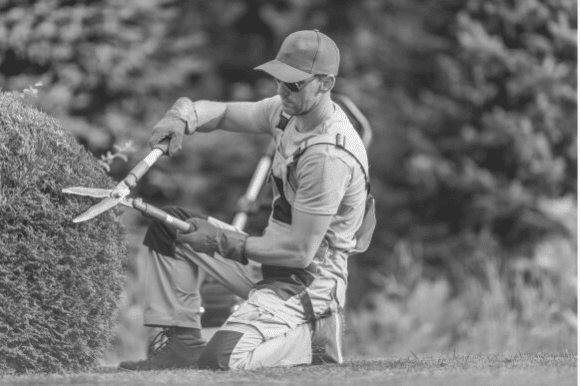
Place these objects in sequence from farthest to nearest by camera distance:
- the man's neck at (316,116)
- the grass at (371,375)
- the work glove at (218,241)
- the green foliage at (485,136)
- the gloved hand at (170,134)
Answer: the green foliage at (485,136)
the gloved hand at (170,134)
the man's neck at (316,116)
the work glove at (218,241)
the grass at (371,375)

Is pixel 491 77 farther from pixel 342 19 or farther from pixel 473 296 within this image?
pixel 342 19

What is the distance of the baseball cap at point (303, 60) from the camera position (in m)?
6.89

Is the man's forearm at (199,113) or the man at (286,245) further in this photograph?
the man's forearm at (199,113)

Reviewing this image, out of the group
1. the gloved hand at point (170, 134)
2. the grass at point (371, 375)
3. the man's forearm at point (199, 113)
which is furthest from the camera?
the man's forearm at point (199, 113)

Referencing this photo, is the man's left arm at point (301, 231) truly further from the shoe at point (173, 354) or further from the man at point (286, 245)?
the shoe at point (173, 354)

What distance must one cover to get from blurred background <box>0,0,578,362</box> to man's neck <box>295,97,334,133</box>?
12.7ft

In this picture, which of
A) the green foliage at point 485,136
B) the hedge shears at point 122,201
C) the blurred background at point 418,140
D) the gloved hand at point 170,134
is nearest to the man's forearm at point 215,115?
the gloved hand at point 170,134

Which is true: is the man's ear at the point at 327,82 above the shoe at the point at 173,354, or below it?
above

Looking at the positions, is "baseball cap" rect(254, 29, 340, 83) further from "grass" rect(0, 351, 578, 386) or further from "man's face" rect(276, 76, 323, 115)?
"grass" rect(0, 351, 578, 386)

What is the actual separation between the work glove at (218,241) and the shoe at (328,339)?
59 cm

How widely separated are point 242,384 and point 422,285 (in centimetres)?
714

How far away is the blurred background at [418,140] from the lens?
11.9 metres

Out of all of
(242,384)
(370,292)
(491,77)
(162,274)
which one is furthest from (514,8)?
(242,384)

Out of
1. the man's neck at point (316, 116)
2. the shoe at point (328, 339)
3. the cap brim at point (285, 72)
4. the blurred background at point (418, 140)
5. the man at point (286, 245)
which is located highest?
the cap brim at point (285, 72)
